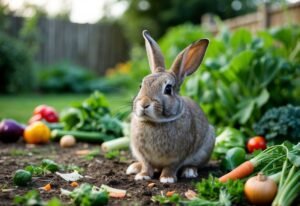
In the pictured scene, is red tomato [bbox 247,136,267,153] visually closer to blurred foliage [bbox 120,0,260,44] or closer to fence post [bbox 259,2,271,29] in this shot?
fence post [bbox 259,2,271,29]

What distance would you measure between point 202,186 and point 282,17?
6722mm

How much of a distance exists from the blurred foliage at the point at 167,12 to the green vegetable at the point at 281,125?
50.4 feet

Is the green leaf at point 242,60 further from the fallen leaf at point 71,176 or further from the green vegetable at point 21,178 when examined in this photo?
the green vegetable at point 21,178

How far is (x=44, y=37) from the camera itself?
18.0m

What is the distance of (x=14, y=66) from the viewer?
13406mm

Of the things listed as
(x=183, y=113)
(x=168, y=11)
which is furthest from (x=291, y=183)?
(x=168, y=11)

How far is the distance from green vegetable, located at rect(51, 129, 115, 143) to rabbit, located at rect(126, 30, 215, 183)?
183cm

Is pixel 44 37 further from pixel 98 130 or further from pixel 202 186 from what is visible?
pixel 202 186

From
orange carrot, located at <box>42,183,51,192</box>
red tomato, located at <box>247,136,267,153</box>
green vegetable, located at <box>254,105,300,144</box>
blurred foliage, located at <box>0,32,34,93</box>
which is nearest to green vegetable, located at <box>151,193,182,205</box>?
orange carrot, located at <box>42,183,51,192</box>

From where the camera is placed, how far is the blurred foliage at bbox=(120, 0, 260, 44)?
20344 millimetres

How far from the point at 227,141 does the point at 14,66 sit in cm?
974

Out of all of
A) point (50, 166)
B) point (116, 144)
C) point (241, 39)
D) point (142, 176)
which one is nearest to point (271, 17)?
point (241, 39)

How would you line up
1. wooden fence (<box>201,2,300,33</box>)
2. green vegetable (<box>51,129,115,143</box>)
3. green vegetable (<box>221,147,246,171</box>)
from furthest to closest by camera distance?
wooden fence (<box>201,2,300,33</box>), green vegetable (<box>51,129,115,143</box>), green vegetable (<box>221,147,246,171</box>)

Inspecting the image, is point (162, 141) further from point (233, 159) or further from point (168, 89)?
point (233, 159)
